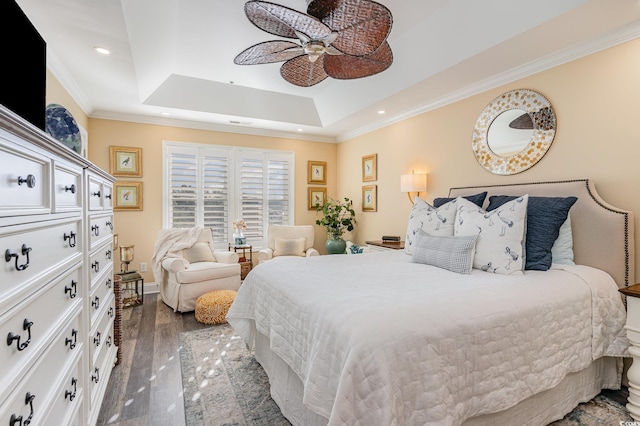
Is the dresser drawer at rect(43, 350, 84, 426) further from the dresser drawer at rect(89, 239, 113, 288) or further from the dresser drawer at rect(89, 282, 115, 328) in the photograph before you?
the dresser drawer at rect(89, 239, 113, 288)

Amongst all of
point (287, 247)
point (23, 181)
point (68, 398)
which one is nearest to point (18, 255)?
point (23, 181)

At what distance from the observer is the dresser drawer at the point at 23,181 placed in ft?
2.64

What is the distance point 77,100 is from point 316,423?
13.7 feet

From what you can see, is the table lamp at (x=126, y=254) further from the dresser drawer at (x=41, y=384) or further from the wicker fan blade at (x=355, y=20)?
the wicker fan blade at (x=355, y=20)

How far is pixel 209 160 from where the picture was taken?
500 centimetres

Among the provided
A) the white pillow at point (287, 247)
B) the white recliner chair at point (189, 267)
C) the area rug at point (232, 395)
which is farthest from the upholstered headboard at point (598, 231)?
the white recliner chair at point (189, 267)

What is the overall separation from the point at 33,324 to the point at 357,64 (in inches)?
92.2

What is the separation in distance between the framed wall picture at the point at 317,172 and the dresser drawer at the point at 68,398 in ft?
15.0

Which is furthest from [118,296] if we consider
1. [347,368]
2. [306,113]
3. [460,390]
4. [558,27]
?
[558,27]

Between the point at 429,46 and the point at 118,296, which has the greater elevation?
the point at 429,46

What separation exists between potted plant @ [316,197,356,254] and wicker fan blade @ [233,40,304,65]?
3153mm

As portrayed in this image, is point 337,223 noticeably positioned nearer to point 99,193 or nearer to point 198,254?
point 198,254

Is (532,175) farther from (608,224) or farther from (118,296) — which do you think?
(118,296)

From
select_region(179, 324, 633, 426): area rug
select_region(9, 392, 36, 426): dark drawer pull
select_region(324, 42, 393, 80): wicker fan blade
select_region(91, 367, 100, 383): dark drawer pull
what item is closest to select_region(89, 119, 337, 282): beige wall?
select_region(179, 324, 633, 426): area rug
